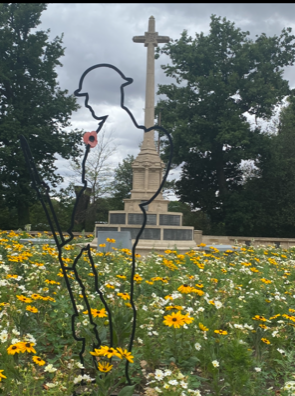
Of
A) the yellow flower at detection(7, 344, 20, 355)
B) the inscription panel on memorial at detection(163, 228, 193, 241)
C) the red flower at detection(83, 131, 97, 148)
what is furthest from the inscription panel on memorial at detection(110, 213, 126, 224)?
the yellow flower at detection(7, 344, 20, 355)

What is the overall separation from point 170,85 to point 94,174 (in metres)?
8.10

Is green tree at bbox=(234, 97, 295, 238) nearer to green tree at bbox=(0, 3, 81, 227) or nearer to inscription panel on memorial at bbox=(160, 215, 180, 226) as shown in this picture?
inscription panel on memorial at bbox=(160, 215, 180, 226)

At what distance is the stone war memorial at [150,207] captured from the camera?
45.8 feet

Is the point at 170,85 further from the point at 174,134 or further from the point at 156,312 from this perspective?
the point at 156,312

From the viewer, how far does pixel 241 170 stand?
26.6 metres

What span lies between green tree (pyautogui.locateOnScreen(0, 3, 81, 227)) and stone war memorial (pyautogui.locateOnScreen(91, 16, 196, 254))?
8.86 metres

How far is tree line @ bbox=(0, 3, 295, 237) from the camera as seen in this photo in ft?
75.6

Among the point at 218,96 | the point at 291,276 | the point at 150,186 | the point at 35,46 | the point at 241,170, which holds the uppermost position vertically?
the point at 35,46

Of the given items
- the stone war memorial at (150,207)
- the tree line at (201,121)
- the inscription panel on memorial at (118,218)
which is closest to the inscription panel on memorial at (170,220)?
the stone war memorial at (150,207)

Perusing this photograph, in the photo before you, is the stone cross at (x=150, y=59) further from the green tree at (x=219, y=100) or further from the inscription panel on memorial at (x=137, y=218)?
the green tree at (x=219, y=100)

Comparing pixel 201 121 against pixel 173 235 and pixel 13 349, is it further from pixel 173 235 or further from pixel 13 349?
pixel 13 349

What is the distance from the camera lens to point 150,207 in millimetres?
15461

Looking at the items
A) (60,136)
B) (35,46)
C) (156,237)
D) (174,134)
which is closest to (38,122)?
(60,136)

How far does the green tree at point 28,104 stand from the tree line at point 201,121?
62 mm
